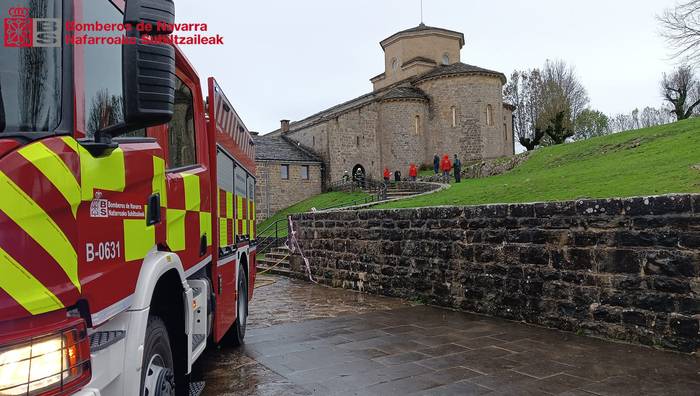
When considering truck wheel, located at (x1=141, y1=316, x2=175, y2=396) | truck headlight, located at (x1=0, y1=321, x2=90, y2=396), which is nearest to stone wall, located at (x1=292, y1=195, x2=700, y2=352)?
truck wheel, located at (x1=141, y1=316, x2=175, y2=396)

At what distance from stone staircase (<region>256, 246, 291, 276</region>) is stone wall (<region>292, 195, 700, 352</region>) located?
A: 5679mm

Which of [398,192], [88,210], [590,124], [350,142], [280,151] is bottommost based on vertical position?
[88,210]

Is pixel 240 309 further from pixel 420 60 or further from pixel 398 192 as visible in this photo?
pixel 420 60

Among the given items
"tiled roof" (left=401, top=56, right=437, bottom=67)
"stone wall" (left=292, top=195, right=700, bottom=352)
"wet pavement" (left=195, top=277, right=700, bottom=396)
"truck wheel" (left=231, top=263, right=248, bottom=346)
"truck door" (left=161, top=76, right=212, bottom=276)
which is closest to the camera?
"truck door" (left=161, top=76, right=212, bottom=276)

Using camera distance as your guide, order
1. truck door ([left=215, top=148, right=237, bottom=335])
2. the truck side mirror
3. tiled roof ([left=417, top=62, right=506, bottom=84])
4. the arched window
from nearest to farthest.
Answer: the truck side mirror
truck door ([left=215, top=148, right=237, bottom=335])
tiled roof ([left=417, top=62, right=506, bottom=84])
the arched window

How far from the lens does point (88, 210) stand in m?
2.01

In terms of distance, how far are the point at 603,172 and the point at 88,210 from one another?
13545 mm

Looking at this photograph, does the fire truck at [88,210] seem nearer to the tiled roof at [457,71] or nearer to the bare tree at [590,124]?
the tiled roof at [457,71]

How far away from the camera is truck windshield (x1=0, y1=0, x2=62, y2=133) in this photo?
1895mm

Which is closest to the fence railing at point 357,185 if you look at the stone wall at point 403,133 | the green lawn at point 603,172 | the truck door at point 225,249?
the stone wall at point 403,133

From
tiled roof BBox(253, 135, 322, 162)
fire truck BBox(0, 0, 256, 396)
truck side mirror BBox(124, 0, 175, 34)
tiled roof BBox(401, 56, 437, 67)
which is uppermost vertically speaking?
tiled roof BBox(401, 56, 437, 67)

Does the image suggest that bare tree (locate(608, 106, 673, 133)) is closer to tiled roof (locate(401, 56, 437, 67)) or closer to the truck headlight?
tiled roof (locate(401, 56, 437, 67))

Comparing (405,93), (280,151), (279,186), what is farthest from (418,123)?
(279,186)

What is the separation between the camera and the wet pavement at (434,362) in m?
4.45
